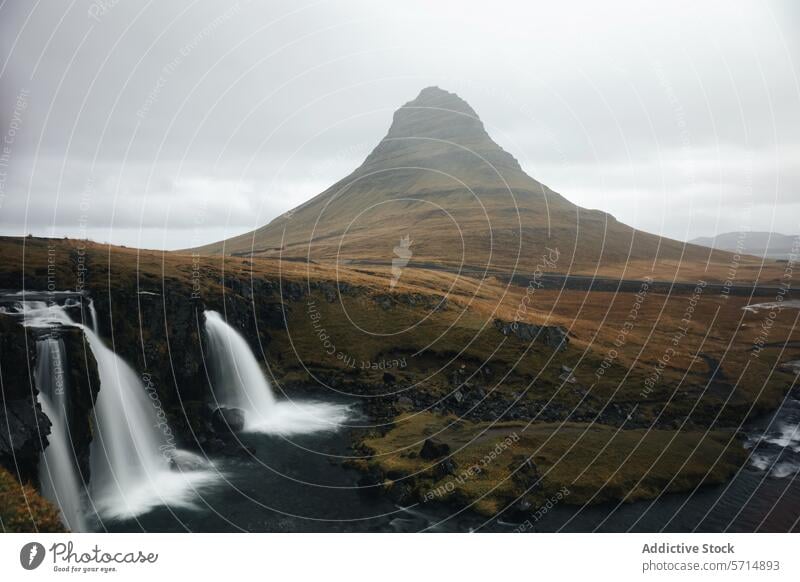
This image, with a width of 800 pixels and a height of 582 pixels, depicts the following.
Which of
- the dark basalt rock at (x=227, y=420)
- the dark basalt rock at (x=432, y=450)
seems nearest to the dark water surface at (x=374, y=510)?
the dark basalt rock at (x=227, y=420)

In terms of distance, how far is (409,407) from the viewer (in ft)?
161

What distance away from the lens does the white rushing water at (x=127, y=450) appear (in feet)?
99.3

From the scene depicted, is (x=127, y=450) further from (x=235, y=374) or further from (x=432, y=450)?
(x=432, y=450)

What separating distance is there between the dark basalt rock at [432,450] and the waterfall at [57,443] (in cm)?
2140

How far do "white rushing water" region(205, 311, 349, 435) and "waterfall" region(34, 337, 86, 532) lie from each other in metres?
17.0

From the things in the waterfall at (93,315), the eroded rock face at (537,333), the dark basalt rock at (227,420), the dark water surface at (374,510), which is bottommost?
the dark water surface at (374,510)

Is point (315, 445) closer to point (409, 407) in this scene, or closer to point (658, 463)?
point (409, 407)

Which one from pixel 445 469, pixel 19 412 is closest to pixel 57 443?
pixel 19 412

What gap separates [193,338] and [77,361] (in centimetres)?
1555

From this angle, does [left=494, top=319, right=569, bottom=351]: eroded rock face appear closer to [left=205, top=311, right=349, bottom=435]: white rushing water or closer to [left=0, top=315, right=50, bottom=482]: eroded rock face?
[left=205, top=311, right=349, bottom=435]: white rushing water

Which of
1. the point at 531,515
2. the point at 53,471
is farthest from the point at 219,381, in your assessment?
the point at 531,515
